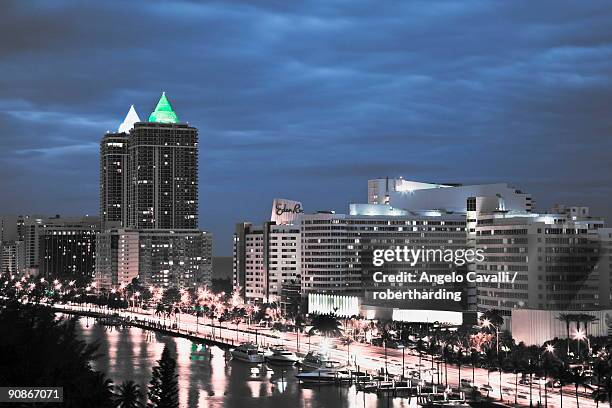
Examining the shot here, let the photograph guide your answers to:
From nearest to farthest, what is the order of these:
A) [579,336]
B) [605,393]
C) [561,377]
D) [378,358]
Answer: [605,393] < [561,377] < [579,336] < [378,358]

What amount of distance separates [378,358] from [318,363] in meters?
6.51

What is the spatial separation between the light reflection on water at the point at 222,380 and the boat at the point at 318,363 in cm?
161

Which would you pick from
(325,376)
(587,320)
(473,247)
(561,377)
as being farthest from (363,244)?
(561,377)

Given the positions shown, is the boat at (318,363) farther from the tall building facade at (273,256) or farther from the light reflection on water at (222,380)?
the tall building facade at (273,256)

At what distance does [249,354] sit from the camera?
89.2 m

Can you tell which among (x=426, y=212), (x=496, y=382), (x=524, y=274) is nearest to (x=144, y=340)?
→ (x=426, y=212)

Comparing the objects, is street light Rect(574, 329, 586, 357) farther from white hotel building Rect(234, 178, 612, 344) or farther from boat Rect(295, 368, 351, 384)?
boat Rect(295, 368, 351, 384)

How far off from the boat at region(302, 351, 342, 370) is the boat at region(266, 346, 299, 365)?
6058 millimetres

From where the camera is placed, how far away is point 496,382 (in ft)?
220

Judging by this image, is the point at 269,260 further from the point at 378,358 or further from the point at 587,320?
the point at 587,320

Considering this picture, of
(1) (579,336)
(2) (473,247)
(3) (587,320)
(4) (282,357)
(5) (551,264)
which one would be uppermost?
(2) (473,247)

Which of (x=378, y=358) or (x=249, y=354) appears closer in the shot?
(x=378, y=358)

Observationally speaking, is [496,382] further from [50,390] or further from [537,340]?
[50,390]

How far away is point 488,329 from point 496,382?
1825 cm
